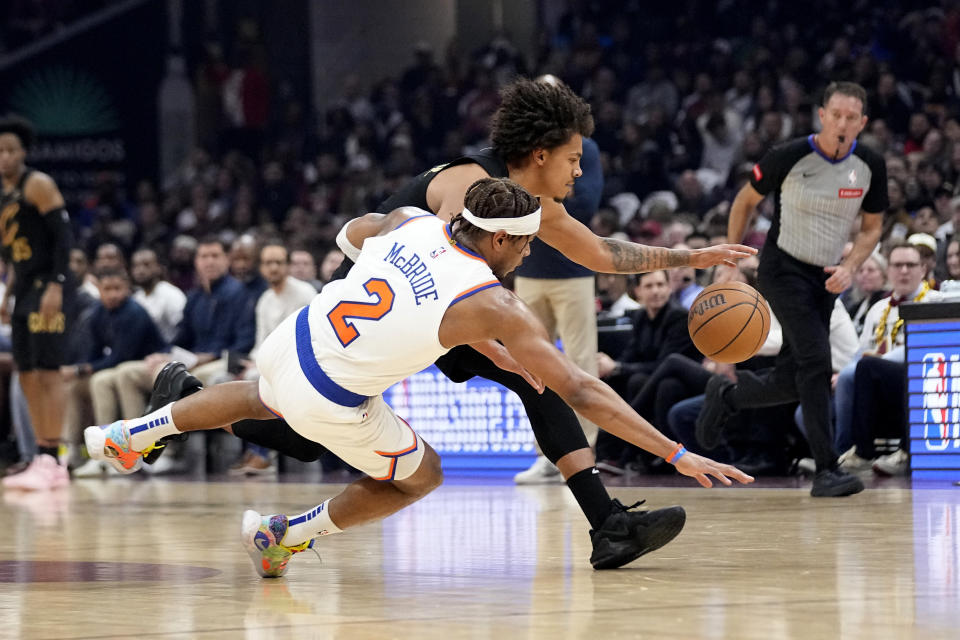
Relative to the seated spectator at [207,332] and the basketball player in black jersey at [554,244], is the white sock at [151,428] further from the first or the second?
the seated spectator at [207,332]

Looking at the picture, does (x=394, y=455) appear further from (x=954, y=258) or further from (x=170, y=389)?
(x=954, y=258)

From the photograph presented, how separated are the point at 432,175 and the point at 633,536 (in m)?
1.44

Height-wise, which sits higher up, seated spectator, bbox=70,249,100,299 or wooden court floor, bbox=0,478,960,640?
seated spectator, bbox=70,249,100,299

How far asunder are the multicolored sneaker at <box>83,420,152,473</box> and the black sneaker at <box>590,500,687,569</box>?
64.0 inches

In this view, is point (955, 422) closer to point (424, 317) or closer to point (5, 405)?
point (424, 317)

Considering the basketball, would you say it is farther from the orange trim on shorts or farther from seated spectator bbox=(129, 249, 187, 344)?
seated spectator bbox=(129, 249, 187, 344)

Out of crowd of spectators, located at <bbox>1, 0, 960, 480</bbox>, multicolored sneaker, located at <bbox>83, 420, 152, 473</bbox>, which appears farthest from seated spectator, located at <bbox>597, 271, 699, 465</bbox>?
multicolored sneaker, located at <bbox>83, 420, 152, 473</bbox>

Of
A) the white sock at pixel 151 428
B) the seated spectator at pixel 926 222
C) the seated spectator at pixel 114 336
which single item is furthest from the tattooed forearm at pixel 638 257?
the seated spectator at pixel 114 336

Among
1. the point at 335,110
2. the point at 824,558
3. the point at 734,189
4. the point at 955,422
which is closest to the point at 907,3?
the point at 734,189

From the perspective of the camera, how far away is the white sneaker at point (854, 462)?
8.12 metres

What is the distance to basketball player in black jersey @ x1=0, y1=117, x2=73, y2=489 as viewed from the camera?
898 cm

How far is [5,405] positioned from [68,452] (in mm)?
1794

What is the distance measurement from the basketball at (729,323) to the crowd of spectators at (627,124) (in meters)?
3.52

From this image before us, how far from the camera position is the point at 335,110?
1866 cm
